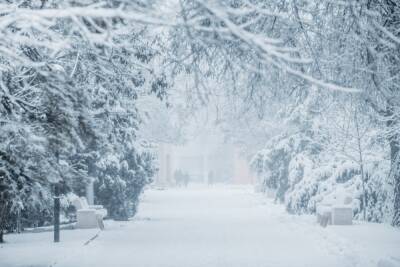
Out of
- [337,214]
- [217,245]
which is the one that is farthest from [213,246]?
[337,214]

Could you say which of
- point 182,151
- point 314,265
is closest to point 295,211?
point 314,265

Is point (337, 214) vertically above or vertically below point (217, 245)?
above

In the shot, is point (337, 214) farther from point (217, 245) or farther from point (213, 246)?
point (213, 246)

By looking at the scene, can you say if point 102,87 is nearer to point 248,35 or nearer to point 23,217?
point 248,35

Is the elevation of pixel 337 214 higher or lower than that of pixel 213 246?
higher

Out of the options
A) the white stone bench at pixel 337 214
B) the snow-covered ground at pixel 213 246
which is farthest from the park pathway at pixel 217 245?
the white stone bench at pixel 337 214

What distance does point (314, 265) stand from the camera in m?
12.9

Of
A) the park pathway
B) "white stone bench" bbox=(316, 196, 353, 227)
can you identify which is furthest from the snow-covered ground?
"white stone bench" bbox=(316, 196, 353, 227)

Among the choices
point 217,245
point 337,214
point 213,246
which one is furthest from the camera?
point 337,214

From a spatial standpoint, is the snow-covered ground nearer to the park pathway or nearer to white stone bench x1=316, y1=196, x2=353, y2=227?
the park pathway

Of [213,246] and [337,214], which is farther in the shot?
[337,214]

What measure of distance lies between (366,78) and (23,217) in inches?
534

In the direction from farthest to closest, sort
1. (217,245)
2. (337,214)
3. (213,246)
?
(337,214), (217,245), (213,246)

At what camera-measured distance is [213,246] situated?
16484mm
